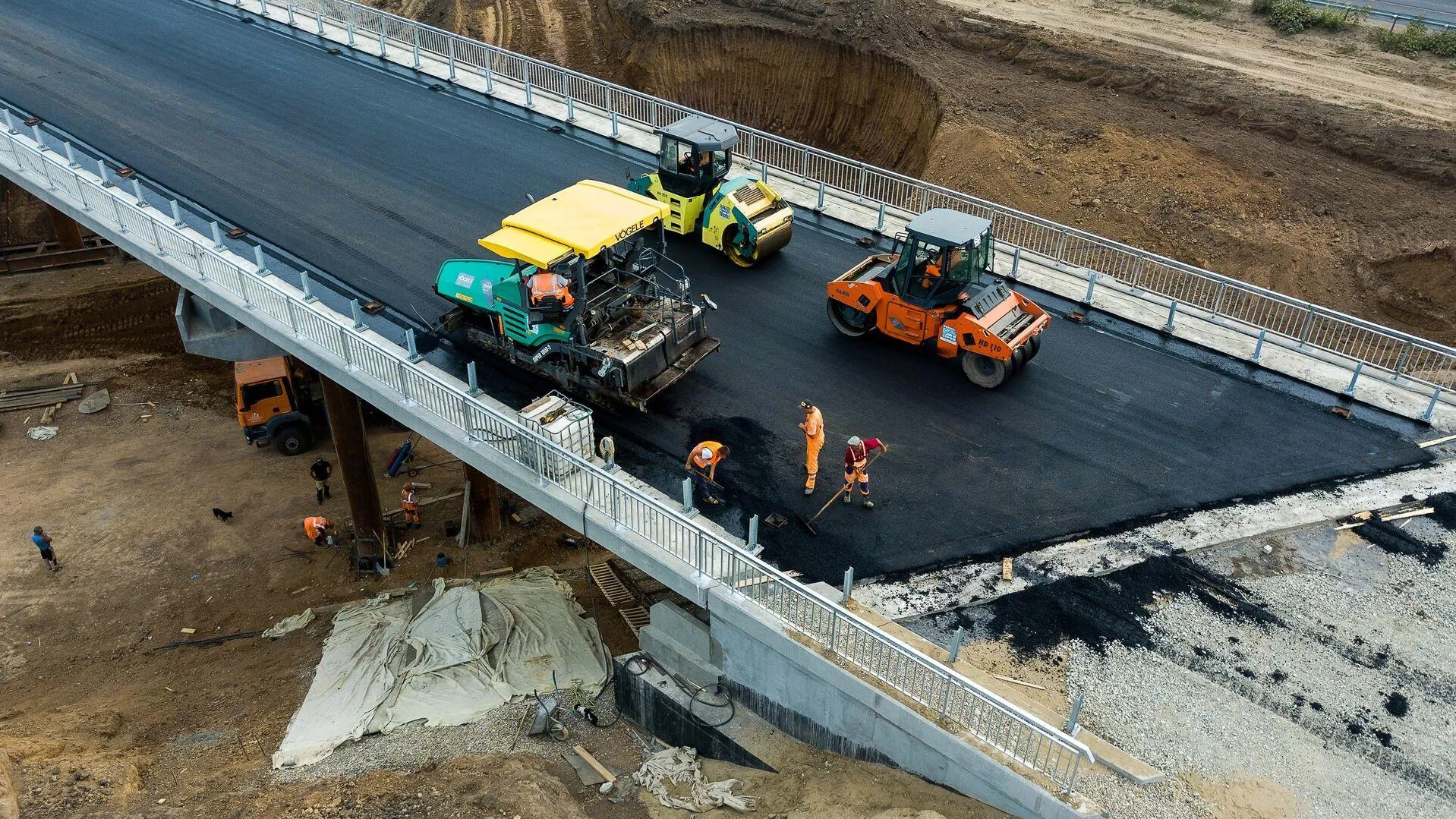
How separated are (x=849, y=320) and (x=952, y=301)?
5.78ft

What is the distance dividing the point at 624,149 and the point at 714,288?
6714 millimetres

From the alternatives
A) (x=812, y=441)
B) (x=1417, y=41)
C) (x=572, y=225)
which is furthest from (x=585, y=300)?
(x=1417, y=41)

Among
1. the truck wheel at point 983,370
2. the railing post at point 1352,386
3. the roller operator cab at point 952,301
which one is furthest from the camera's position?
the railing post at point 1352,386

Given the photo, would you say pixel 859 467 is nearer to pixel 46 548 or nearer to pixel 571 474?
pixel 571 474

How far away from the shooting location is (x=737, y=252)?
1858 centimetres

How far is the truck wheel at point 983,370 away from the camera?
1544 centimetres

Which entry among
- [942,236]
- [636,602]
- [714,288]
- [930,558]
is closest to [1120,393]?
[942,236]

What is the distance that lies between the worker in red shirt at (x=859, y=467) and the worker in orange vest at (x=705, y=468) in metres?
1.69

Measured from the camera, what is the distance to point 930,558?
41.6 feet

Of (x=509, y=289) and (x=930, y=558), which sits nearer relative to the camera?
(x=930, y=558)

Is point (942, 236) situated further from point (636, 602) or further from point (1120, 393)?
point (636, 602)

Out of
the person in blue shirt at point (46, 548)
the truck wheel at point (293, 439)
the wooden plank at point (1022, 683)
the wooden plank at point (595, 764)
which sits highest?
the wooden plank at point (1022, 683)

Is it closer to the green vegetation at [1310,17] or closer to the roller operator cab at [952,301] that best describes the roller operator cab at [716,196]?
the roller operator cab at [952,301]

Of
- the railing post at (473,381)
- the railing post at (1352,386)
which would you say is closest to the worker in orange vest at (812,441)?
the railing post at (473,381)
